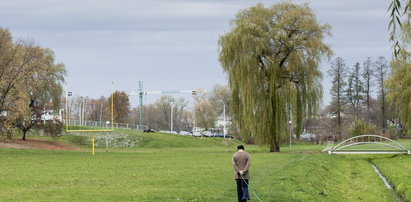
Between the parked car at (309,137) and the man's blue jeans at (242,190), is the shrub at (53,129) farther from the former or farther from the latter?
the man's blue jeans at (242,190)

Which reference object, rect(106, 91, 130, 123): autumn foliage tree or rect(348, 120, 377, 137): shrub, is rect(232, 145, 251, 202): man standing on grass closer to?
rect(348, 120, 377, 137): shrub

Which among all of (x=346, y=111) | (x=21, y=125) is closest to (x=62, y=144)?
(x=21, y=125)

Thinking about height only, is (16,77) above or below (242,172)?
above

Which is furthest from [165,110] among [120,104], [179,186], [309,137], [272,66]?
[179,186]

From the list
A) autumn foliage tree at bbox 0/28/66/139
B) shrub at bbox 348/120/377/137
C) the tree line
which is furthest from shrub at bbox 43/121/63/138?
the tree line

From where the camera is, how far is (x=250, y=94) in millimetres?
58312

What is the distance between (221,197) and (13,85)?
36.1 m

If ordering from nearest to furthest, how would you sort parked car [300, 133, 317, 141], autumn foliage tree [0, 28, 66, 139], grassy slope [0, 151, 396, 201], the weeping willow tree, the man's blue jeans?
the man's blue jeans → grassy slope [0, 151, 396, 201] → autumn foliage tree [0, 28, 66, 139] → the weeping willow tree → parked car [300, 133, 317, 141]

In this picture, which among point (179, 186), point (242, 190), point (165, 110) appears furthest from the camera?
point (165, 110)

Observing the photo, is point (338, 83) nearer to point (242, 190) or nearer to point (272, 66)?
point (272, 66)

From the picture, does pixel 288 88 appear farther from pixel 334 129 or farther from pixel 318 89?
pixel 334 129

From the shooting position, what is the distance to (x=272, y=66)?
192 feet

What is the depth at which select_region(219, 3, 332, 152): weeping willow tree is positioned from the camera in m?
58.3

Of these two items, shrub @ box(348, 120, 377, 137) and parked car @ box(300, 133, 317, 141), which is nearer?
shrub @ box(348, 120, 377, 137)
